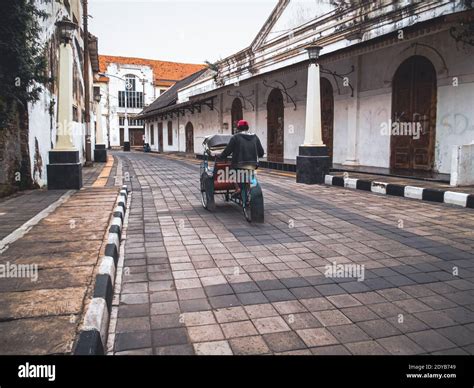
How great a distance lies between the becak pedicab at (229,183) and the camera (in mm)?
6645

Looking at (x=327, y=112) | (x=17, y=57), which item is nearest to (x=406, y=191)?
(x=327, y=112)

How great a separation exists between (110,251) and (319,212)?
418 cm

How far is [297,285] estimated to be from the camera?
4039 millimetres

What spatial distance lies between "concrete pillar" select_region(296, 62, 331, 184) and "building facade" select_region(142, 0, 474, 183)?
44.7 inches

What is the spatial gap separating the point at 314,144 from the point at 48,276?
9.02 m

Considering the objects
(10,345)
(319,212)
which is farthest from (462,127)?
(10,345)

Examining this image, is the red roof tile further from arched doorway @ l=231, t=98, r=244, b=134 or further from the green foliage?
the green foliage

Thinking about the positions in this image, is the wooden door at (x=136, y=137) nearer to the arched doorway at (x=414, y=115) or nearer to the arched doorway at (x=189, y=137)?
the arched doorway at (x=189, y=137)

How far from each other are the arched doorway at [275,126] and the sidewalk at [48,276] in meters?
13.2

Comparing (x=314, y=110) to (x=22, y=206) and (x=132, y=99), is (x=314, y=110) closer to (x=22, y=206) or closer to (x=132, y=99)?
(x=22, y=206)

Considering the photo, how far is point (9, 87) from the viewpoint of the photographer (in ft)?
26.8

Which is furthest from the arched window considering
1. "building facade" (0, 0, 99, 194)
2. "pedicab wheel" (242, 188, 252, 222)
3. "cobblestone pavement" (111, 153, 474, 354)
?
"pedicab wheel" (242, 188, 252, 222)

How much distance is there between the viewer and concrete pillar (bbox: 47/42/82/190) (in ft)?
31.4
